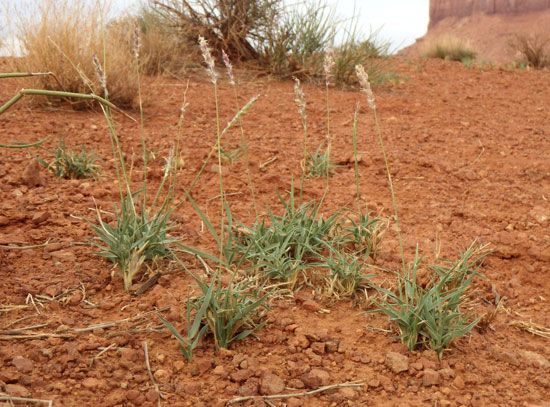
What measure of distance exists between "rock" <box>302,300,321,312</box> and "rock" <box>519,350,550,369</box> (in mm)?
554

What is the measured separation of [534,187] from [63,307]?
7.78ft

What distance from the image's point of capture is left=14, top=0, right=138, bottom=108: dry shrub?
153 inches

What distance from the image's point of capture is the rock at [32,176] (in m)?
2.63

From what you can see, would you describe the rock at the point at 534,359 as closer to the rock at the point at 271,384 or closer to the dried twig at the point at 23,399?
the rock at the point at 271,384

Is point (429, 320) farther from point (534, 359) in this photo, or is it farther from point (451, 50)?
point (451, 50)

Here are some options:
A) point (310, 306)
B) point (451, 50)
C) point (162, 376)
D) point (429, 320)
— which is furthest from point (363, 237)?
point (451, 50)

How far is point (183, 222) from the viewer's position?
7.61ft

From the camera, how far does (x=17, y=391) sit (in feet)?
4.39

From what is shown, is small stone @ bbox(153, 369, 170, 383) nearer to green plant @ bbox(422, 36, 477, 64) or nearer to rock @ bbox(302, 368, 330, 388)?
rock @ bbox(302, 368, 330, 388)

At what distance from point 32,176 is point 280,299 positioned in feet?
4.49

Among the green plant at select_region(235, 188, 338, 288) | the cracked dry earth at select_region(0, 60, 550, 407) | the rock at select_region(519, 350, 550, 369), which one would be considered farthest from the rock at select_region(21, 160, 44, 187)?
the rock at select_region(519, 350, 550, 369)

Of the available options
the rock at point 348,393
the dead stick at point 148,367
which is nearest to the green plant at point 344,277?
the rock at point 348,393

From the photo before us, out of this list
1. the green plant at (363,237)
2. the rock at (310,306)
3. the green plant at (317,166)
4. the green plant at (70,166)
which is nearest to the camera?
the rock at (310,306)

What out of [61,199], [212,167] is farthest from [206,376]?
[212,167]
